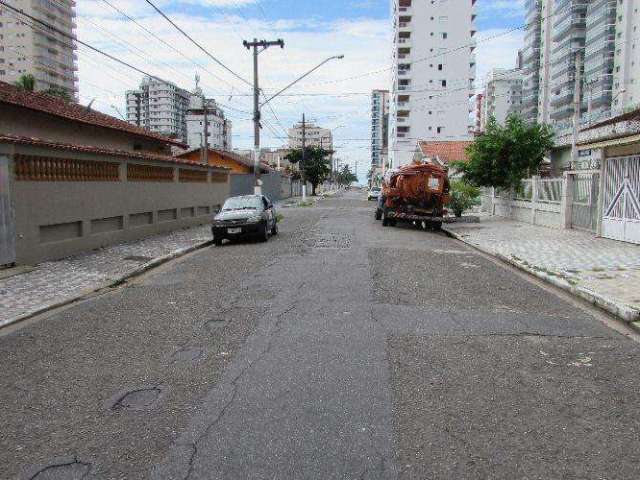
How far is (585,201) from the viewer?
751 inches

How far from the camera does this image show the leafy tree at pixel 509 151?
24.4 meters

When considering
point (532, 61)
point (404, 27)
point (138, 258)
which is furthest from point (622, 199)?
point (532, 61)

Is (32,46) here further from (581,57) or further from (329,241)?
(329,241)

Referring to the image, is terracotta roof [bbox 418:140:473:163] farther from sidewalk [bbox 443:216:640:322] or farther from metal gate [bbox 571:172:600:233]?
metal gate [bbox 571:172:600:233]

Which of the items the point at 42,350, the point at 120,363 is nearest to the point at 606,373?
the point at 120,363

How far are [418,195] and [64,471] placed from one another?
70.4 feet

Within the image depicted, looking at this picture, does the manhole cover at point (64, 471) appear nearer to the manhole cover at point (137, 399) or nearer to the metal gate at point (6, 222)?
the manhole cover at point (137, 399)

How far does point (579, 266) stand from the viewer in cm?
1188

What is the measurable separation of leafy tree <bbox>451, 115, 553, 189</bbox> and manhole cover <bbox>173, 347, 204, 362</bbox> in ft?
70.2

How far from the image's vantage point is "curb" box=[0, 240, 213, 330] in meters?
8.00

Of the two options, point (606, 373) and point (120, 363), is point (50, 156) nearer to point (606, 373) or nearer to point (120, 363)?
point (120, 363)

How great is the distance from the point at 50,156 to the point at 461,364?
36.8 ft

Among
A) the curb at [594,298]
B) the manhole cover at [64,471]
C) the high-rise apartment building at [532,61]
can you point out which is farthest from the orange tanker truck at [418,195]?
the high-rise apartment building at [532,61]

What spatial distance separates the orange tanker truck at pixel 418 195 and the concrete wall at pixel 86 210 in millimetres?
8845
